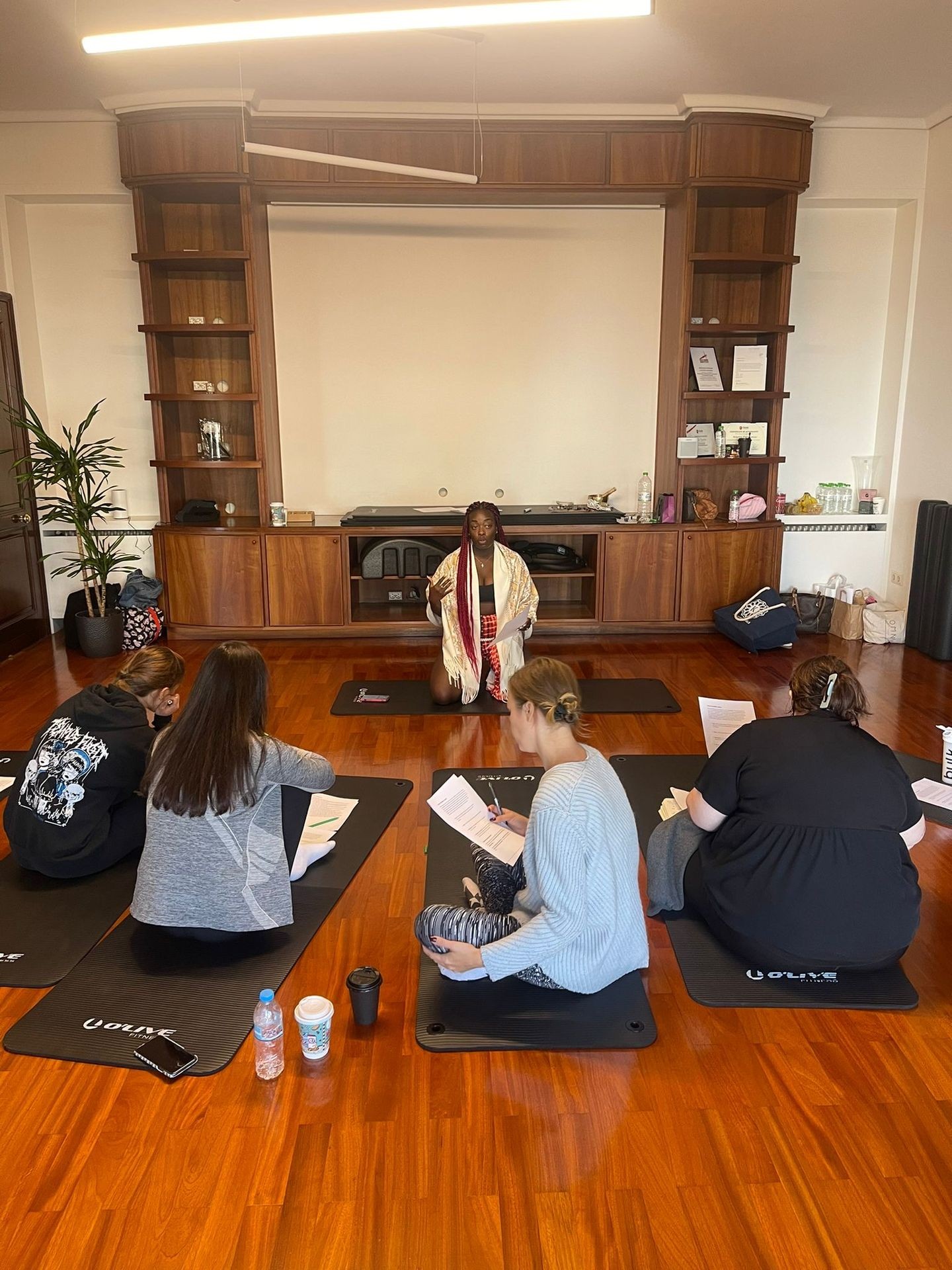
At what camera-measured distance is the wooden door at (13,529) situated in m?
5.68

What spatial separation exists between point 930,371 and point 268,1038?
18.3 ft

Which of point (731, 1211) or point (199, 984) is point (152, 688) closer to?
point (199, 984)

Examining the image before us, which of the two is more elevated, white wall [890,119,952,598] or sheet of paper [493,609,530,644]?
white wall [890,119,952,598]

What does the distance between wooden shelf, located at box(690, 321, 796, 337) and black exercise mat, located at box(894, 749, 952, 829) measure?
2906mm

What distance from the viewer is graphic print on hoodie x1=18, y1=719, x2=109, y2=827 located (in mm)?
2826

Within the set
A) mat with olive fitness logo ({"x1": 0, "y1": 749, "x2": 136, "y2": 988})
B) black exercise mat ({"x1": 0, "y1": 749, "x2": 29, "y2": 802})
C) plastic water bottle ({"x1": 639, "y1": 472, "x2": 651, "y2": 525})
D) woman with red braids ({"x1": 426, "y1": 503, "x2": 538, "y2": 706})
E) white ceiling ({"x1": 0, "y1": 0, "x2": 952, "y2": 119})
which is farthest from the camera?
plastic water bottle ({"x1": 639, "y1": 472, "x2": 651, "y2": 525})

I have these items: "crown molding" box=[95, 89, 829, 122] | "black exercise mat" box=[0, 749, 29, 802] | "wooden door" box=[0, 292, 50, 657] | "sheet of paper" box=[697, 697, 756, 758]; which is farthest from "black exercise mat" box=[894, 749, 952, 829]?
"wooden door" box=[0, 292, 50, 657]

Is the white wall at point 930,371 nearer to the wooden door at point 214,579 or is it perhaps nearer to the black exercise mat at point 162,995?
the wooden door at point 214,579

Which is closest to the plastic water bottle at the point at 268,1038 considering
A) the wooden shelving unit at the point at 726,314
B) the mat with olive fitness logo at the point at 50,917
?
the mat with olive fitness logo at the point at 50,917

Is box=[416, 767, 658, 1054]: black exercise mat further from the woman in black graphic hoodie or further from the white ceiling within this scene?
the white ceiling

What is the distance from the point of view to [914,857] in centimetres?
319

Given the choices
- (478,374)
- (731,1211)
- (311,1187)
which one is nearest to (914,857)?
(731,1211)

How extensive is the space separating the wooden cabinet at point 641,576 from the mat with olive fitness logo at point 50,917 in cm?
372

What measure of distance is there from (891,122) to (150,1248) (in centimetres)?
670
